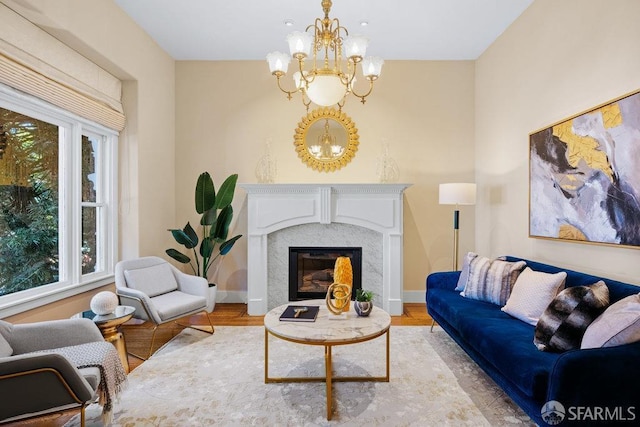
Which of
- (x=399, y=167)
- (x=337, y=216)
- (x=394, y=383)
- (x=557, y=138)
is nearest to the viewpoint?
(x=394, y=383)

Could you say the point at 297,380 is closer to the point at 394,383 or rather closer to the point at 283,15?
the point at 394,383

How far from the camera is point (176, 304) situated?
3164 millimetres

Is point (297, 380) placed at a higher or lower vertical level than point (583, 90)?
lower

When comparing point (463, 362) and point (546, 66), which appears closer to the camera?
point (463, 362)

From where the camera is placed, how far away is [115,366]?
2020 mm

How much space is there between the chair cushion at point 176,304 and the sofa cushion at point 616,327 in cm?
298

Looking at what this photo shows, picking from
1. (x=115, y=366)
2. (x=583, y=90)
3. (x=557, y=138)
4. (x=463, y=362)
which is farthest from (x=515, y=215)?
(x=115, y=366)

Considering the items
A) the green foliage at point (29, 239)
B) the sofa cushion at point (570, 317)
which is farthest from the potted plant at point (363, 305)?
the green foliage at point (29, 239)

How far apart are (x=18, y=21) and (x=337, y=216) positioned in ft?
10.9

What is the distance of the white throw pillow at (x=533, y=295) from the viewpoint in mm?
2422

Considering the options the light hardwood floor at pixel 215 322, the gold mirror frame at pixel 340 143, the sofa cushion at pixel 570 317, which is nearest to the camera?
the sofa cushion at pixel 570 317

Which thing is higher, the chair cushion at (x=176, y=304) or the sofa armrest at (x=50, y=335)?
the sofa armrest at (x=50, y=335)

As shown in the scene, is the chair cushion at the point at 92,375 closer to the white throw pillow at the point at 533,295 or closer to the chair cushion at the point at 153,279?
the chair cushion at the point at 153,279

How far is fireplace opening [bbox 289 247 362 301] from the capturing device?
14.4 ft
